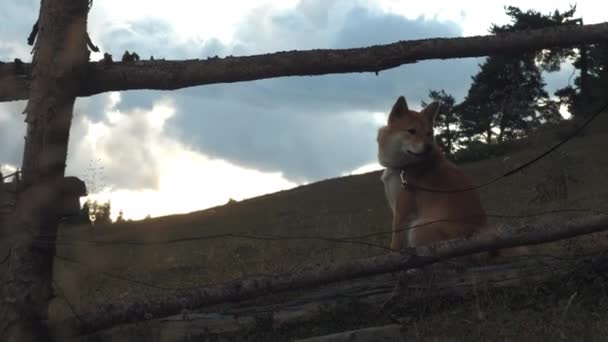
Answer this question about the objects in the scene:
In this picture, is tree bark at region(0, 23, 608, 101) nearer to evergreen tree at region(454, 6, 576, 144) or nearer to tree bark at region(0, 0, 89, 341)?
tree bark at region(0, 0, 89, 341)

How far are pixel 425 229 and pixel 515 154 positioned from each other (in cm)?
2342

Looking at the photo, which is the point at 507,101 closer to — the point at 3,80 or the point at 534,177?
the point at 534,177

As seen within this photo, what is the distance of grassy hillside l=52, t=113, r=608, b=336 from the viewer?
9.90 m

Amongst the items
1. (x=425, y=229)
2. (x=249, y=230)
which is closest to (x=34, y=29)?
(x=425, y=229)

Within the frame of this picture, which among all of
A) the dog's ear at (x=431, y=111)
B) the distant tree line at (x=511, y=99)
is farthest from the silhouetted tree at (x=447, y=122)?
the dog's ear at (x=431, y=111)

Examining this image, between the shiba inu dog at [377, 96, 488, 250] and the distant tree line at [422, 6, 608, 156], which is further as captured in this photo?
the distant tree line at [422, 6, 608, 156]

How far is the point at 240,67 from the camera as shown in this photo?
5105 mm

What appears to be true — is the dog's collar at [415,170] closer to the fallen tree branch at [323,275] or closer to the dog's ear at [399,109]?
the dog's ear at [399,109]

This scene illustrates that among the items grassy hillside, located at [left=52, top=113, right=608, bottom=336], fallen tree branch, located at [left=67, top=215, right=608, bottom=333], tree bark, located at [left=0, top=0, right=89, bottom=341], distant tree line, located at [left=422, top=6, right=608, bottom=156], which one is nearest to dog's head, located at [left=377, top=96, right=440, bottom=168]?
grassy hillside, located at [left=52, top=113, right=608, bottom=336]

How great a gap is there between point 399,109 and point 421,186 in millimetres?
1368

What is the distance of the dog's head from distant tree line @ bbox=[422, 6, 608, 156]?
99.1 feet

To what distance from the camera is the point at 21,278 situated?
4.96 metres

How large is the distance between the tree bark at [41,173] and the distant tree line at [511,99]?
34.8 meters

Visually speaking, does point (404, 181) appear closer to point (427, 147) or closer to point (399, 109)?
point (427, 147)
